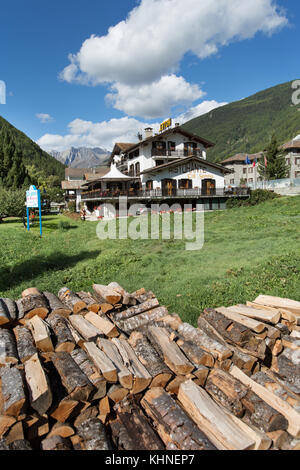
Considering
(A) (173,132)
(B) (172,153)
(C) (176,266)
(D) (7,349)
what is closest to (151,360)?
(D) (7,349)

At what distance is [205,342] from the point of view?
4.97 m

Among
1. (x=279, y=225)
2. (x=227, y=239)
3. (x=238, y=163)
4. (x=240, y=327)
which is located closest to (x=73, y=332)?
(x=240, y=327)

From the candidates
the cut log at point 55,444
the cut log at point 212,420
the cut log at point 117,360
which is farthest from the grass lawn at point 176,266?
the cut log at point 55,444

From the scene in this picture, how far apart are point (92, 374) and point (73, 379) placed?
0.28 meters

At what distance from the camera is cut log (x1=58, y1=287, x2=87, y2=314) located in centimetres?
598

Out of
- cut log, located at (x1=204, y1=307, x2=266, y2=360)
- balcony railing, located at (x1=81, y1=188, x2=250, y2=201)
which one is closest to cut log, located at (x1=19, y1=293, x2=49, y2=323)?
cut log, located at (x1=204, y1=307, x2=266, y2=360)

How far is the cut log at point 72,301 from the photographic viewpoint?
5980mm

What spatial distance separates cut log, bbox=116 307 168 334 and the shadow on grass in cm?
532

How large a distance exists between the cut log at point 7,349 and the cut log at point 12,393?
11.9 inches

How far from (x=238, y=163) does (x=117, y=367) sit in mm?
88164

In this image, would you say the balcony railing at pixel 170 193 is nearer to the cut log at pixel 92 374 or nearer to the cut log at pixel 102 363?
the cut log at pixel 102 363

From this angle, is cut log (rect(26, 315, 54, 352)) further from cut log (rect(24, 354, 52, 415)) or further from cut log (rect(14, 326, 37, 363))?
cut log (rect(24, 354, 52, 415))

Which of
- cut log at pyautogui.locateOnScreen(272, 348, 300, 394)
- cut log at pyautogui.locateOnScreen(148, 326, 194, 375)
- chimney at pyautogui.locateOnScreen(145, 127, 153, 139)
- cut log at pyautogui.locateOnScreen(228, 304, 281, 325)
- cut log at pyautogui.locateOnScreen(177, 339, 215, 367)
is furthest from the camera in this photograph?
chimney at pyautogui.locateOnScreen(145, 127, 153, 139)

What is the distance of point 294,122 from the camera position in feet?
648
